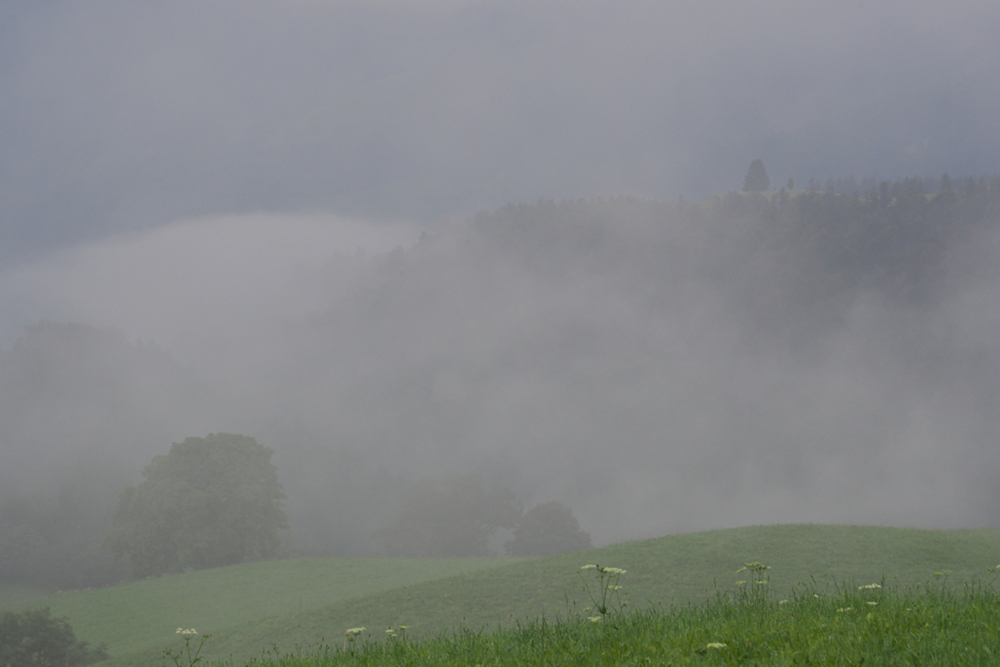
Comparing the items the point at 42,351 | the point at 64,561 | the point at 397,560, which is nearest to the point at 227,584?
the point at 397,560

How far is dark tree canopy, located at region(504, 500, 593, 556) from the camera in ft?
307

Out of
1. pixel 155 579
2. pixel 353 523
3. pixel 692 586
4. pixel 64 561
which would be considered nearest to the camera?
pixel 692 586

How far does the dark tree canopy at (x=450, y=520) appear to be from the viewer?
98.8m

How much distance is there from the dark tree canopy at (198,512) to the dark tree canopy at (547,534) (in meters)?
31.5

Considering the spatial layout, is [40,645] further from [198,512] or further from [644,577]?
[198,512]

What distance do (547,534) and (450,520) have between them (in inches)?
566

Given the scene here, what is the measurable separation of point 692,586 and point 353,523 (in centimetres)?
12155

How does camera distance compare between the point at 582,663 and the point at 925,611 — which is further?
the point at 925,611

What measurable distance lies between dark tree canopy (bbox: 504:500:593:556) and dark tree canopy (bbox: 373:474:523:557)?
4.30m

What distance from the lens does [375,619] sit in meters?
26.9

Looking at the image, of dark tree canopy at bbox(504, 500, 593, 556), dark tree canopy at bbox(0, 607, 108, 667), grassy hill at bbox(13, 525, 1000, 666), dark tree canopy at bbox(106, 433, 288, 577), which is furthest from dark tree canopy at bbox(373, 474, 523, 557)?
grassy hill at bbox(13, 525, 1000, 666)

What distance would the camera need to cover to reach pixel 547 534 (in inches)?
3708

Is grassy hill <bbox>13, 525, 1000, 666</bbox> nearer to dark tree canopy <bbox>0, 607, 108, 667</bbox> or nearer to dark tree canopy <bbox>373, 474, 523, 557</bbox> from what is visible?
dark tree canopy <bbox>0, 607, 108, 667</bbox>

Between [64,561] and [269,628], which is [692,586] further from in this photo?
[64,561]
